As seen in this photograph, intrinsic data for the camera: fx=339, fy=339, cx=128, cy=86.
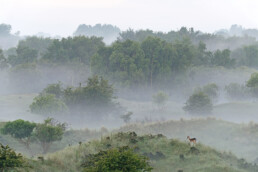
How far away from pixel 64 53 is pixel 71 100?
4832cm

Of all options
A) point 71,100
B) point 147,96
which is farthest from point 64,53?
point 71,100

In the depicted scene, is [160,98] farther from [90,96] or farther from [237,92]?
[237,92]

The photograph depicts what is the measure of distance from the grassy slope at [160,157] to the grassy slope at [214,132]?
11483 mm

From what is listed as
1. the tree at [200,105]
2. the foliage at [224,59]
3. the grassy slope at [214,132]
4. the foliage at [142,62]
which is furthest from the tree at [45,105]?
the foliage at [224,59]

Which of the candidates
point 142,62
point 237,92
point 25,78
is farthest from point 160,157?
point 25,78

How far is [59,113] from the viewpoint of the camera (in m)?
63.1

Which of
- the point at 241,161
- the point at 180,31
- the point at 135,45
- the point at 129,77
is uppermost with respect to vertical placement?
the point at 180,31

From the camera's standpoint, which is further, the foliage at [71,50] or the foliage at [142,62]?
the foliage at [71,50]

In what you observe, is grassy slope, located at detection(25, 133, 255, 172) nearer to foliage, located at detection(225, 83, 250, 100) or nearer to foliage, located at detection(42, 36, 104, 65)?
foliage, located at detection(225, 83, 250, 100)

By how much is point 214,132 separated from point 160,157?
2306 centimetres

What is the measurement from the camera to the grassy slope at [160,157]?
69.9 feet

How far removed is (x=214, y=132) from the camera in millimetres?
46031

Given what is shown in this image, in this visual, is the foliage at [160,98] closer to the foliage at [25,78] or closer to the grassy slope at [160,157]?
the foliage at [25,78]

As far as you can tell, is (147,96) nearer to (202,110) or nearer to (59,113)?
(202,110)
